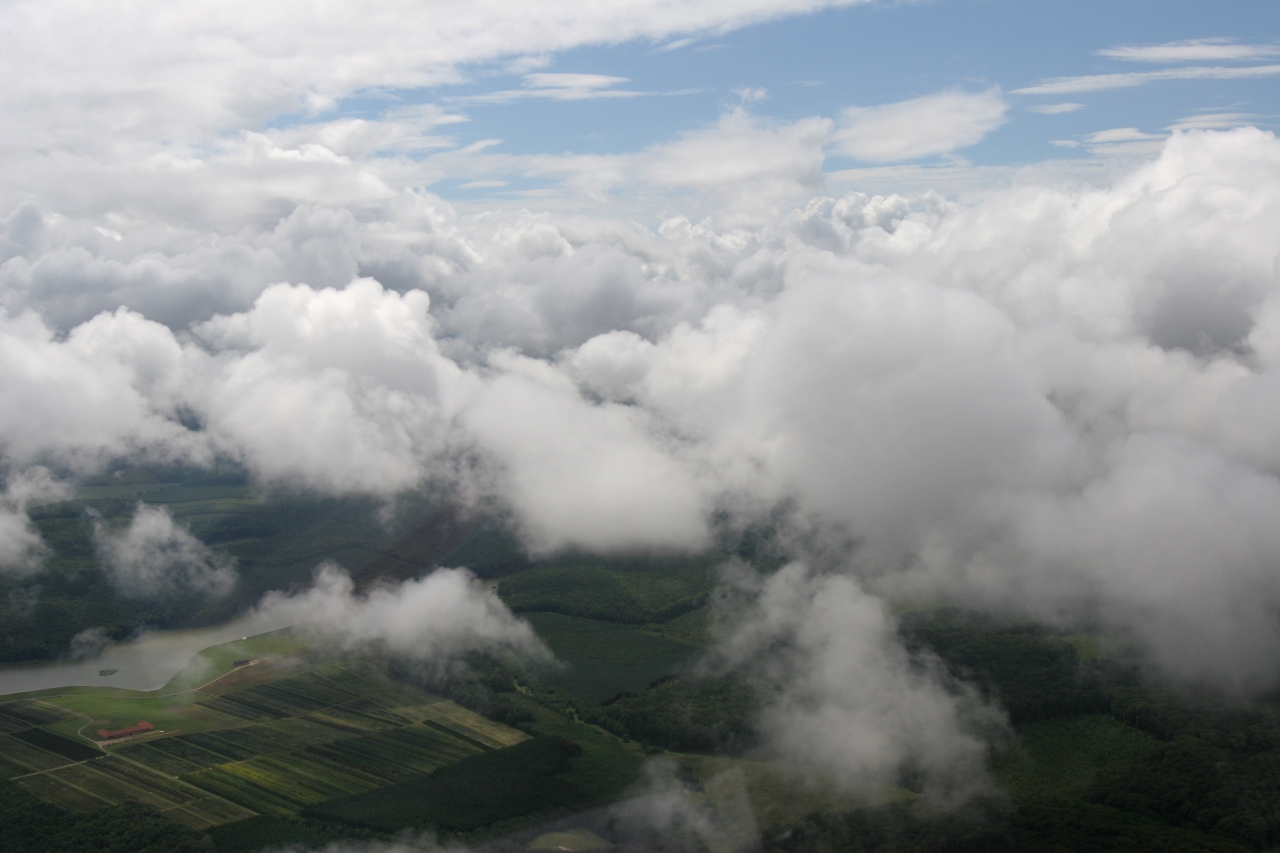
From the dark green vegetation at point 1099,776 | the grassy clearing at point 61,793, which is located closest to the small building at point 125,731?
the grassy clearing at point 61,793

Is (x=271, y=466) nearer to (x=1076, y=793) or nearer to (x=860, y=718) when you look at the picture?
(x=860, y=718)

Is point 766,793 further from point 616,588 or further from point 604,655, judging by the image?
point 616,588

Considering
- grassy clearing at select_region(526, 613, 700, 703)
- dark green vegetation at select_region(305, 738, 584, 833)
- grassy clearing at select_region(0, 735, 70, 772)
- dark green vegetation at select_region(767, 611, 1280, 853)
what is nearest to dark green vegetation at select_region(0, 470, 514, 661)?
grassy clearing at select_region(526, 613, 700, 703)

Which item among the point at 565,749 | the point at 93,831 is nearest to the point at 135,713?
the point at 93,831

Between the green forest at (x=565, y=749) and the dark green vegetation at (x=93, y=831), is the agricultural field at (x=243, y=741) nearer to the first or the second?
the green forest at (x=565, y=749)

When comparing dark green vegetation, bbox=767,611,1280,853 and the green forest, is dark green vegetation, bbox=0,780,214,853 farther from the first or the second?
dark green vegetation, bbox=767,611,1280,853
